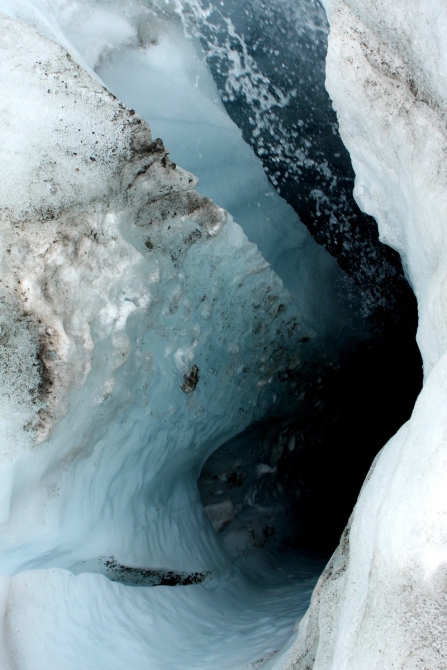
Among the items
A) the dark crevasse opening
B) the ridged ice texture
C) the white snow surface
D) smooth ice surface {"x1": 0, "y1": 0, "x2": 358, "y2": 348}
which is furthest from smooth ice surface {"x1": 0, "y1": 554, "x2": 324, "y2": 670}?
smooth ice surface {"x1": 0, "y1": 0, "x2": 358, "y2": 348}

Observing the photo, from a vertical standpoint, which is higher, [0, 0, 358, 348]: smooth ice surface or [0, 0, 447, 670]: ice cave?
[0, 0, 358, 348]: smooth ice surface

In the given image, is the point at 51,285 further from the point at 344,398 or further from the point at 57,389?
the point at 344,398

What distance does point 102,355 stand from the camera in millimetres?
1918

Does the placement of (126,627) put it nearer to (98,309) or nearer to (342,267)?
(98,309)

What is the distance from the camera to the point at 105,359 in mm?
1930

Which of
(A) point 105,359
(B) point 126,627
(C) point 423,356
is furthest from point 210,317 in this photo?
(B) point 126,627

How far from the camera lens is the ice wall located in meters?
1.10

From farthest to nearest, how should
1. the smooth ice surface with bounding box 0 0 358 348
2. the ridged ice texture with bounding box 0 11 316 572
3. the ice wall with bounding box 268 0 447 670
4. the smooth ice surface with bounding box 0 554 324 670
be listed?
1. the smooth ice surface with bounding box 0 0 358 348
2. the smooth ice surface with bounding box 0 554 324 670
3. the ridged ice texture with bounding box 0 11 316 572
4. the ice wall with bounding box 268 0 447 670

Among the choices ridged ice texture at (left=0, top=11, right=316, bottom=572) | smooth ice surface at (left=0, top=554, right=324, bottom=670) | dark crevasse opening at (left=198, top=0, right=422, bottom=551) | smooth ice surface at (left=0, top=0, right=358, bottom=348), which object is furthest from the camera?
dark crevasse opening at (left=198, top=0, right=422, bottom=551)

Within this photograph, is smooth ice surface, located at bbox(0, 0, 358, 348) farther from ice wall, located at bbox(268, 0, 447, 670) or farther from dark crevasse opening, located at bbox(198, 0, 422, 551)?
ice wall, located at bbox(268, 0, 447, 670)

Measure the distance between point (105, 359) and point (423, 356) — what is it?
3.32 feet

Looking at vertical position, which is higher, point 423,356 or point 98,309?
point 98,309

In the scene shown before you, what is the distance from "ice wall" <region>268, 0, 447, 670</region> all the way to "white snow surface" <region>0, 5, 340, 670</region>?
575mm

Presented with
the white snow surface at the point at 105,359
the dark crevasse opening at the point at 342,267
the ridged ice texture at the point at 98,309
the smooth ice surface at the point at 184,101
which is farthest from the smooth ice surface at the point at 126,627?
the smooth ice surface at the point at 184,101
